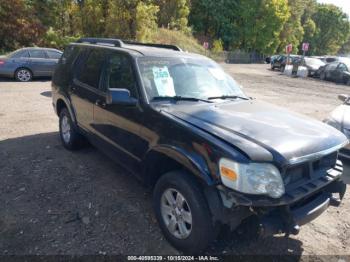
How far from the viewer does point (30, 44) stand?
20.3 metres

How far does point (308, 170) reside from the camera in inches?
112

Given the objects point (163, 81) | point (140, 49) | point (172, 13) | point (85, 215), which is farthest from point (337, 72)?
point (172, 13)

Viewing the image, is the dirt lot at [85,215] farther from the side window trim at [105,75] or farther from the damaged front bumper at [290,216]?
Result: the side window trim at [105,75]

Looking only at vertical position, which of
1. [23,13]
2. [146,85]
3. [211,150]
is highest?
[23,13]

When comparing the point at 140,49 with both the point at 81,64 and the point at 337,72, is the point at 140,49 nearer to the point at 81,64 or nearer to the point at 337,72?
the point at 81,64

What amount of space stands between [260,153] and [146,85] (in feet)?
4.99

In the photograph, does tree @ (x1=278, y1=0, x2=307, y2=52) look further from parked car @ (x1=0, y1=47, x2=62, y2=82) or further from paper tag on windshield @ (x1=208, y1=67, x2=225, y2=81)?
paper tag on windshield @ (x1=208, y1=67, x2=225, y2=81)

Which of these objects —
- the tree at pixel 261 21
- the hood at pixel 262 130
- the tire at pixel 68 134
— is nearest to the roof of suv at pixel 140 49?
the hood at pixel 262 130

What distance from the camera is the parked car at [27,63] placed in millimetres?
13109

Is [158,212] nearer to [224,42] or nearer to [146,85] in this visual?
[146,85]

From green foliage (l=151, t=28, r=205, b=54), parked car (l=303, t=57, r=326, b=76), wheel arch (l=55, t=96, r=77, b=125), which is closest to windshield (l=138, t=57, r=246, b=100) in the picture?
wheel arch (l=55, t=96, r=77, b=125)

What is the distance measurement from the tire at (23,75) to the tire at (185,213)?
12318mm

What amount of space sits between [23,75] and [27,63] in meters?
0.54

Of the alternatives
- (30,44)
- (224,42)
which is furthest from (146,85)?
(224,42)
